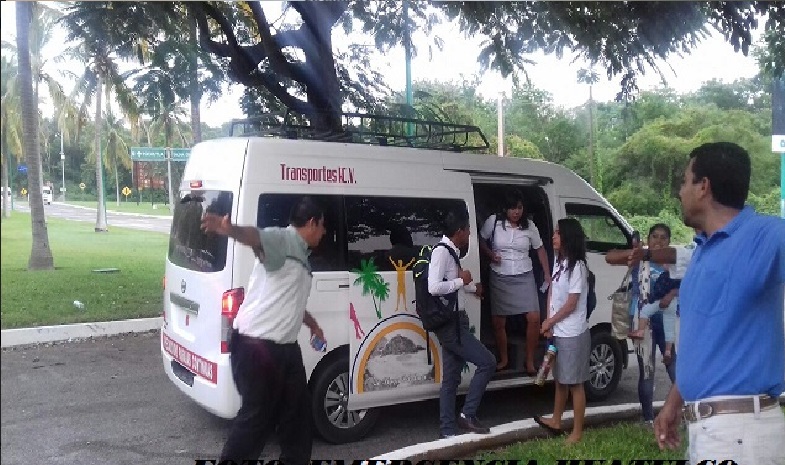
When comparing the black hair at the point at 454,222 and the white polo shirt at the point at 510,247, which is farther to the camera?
the white polo shirt at the point at 510,247

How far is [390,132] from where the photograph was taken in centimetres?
343

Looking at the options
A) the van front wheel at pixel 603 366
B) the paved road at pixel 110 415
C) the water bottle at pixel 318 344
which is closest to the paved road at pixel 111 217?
the paved road at pixel 110 415

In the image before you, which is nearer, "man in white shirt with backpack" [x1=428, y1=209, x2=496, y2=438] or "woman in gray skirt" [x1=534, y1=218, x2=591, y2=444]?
"man in white shirt with backpack" [x1=428, y1=209, x2=496, y2=438]

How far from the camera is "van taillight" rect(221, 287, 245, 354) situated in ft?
8.91

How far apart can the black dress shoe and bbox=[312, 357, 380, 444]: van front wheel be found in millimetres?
530

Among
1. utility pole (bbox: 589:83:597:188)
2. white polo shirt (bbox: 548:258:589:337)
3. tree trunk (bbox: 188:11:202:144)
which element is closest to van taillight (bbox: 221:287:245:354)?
tree trunk (bbox: 188:11:202:144)

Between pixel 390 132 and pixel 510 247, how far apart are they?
1114 mm

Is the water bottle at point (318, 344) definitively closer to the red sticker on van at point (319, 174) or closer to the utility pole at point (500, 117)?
the red sticker on van at point (319, 174)

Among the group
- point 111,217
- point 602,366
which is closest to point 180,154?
point 111,217

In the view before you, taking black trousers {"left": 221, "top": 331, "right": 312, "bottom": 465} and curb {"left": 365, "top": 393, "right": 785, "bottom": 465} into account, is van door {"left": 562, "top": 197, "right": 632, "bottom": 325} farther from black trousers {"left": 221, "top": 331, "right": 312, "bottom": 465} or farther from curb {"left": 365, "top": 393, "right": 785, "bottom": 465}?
black trousers {"left": 221, "top": 331, "right": 312, "bottom": 465}

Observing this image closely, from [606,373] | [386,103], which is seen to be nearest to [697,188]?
[386,103]

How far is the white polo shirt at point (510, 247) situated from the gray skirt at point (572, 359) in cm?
60

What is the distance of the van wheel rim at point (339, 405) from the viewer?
3213 mm

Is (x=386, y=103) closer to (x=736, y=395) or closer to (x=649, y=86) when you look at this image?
(x=649, y=86)
